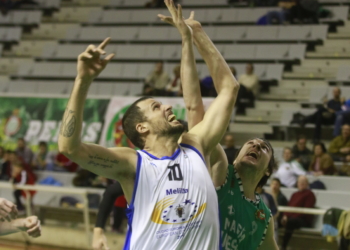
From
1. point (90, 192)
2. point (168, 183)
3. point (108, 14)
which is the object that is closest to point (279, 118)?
point (90, 192)

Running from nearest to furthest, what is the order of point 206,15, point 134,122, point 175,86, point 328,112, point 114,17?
point 134,122
point 328,112
point 175,86
point 206,15
point 114,17

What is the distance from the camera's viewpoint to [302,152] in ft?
33.5

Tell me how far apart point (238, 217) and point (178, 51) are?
10.4 meters

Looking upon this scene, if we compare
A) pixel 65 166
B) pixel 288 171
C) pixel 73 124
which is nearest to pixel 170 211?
pixel 73 124

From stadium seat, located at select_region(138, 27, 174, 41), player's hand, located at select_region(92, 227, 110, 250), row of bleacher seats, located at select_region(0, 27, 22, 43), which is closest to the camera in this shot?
player's hand, located at select_region(92, 227, 110, 250)

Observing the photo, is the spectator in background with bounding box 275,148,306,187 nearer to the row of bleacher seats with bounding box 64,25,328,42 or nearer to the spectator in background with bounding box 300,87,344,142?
the spectator in background with bounding box 300,87,344,142

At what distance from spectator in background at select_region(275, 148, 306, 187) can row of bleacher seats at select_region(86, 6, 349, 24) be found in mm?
4590

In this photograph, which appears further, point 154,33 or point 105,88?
point 154,33

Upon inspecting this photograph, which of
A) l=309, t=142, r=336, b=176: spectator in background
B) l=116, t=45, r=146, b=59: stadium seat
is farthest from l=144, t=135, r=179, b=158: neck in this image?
l=116, t=45, r=146, b=59: stadium seat

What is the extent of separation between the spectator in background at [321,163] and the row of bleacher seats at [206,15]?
4420 mm

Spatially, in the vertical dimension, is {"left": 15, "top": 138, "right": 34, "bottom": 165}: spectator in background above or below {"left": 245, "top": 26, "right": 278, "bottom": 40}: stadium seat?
below

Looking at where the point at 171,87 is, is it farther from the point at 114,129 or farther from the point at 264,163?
the point at 264,163

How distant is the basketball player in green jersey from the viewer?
3758 mm

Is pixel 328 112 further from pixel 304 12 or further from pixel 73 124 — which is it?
pixel 73 124
